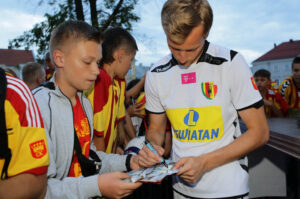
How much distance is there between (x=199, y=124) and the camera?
1686 mm

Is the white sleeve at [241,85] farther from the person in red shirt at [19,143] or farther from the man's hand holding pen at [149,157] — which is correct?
the person in red shirt at [19,143]

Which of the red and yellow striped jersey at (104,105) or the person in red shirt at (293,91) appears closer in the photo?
the red and yellow striped jersey at (104,105)

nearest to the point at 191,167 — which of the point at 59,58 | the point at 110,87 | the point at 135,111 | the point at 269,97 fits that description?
the point at 59,58

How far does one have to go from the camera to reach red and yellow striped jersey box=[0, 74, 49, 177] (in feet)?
3.42

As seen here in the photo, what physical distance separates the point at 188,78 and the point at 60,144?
0.92m

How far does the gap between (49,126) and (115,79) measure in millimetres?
1786

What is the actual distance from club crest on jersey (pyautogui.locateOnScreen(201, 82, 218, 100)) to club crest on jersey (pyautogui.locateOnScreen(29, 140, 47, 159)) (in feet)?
3.34

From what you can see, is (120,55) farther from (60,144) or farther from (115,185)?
(115,185)

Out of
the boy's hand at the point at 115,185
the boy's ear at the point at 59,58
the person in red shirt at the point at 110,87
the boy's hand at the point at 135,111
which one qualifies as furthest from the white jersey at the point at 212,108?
the boy's hand at the point at 135,111

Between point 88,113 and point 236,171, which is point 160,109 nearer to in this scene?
point 88,113

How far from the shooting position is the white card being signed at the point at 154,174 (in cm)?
142

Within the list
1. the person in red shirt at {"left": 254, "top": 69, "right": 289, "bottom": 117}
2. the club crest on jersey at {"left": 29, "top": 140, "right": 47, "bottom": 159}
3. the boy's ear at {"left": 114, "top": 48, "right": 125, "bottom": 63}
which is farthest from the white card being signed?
the person in red shirt at {"left": 254, "top": 69, "right": 289, "bottom": 117}

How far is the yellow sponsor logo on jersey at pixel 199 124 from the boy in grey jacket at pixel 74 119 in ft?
1.45

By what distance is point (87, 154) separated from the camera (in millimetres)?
1866
